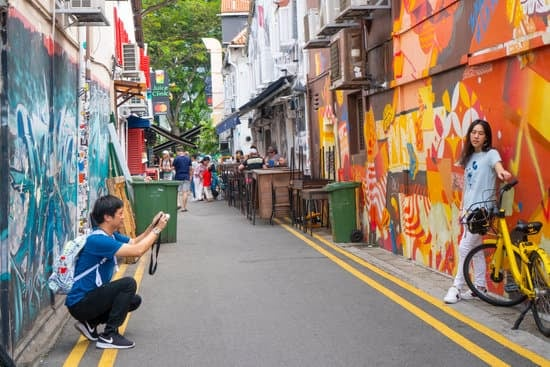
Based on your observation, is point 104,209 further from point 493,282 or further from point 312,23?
point 312,23

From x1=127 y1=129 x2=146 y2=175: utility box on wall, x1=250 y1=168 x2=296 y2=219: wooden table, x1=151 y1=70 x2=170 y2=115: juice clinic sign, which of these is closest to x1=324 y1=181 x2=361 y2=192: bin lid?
x1=250 y1=168 x2=296 y2=219: wooden table

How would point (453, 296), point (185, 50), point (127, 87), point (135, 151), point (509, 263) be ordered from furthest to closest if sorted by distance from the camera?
point (185, 50) → point (135, 151) → point (127, 87) → point (453, 296) → point (509, 263)

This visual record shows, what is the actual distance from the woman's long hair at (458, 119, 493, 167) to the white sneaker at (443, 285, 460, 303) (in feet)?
4.36

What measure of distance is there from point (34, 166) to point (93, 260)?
1228 millimetres

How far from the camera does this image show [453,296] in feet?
28.5

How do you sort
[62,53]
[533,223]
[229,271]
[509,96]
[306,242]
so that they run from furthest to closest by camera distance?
[306,242] < [229,271] < [62,53] < [509,96] < [533,223]

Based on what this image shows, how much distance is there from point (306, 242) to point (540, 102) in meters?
7.95

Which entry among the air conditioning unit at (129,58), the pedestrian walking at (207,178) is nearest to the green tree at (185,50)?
the pedestrian walking at (207,178)

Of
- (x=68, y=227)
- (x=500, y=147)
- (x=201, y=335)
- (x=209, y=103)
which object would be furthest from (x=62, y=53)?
(x=209, y=103)

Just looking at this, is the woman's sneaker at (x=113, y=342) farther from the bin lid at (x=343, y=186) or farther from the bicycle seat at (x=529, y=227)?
the bin lid at (x=343, y=186)

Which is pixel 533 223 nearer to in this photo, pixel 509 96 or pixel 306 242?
pixel 509 96

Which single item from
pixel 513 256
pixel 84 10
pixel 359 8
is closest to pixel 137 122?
pixel 359 8

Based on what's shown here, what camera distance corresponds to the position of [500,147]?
8.69 m

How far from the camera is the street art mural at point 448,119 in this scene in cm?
788
